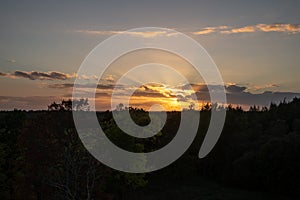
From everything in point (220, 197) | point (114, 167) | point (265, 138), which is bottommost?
point (220, 197)

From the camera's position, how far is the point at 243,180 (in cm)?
6291

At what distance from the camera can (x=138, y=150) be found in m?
53.8

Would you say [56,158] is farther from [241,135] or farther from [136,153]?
[241,135]

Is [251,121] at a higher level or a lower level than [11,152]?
higher

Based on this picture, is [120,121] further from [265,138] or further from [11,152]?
[265,138]

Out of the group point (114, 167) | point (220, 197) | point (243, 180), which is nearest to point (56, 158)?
point (114, 167)

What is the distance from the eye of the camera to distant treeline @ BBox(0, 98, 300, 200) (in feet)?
122

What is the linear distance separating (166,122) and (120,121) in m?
19.2

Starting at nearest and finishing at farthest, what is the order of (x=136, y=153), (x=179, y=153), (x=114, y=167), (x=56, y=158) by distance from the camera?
(x=56, y=158) < (x=114, y=167) < (x=136, y=153) < (x=179, y=153)

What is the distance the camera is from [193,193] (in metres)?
61.2

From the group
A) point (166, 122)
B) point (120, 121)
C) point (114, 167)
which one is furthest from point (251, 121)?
point (114, 167)

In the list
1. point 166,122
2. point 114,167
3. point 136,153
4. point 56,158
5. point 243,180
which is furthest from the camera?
point 166,122

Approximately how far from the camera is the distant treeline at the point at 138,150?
122 ft

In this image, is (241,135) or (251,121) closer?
(241,135)
